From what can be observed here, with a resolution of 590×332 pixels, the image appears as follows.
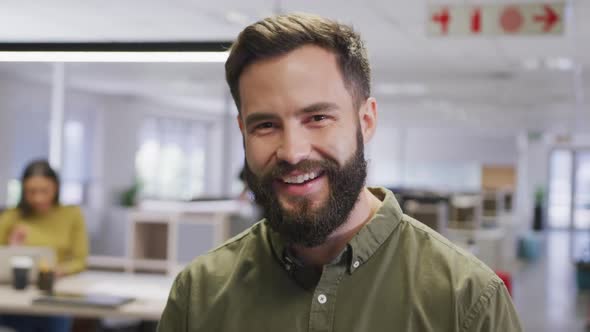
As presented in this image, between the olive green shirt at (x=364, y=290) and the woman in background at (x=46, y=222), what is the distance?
9.11 feet

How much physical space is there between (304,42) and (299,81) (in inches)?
2.6

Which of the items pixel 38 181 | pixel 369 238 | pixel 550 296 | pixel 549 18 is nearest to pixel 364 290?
pixel 369 238

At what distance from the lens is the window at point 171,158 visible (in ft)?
45.6

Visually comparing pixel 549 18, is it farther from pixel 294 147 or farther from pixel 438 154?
pixel 438 154

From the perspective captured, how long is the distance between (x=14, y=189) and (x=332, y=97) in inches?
408

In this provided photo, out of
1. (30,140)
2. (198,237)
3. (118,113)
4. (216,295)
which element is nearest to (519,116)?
(118,113)

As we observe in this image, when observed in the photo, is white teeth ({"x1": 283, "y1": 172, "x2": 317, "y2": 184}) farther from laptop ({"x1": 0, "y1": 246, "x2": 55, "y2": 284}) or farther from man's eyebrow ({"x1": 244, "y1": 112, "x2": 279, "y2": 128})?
laptop ({"x1": 0, "y1": 246, "x2": 55, "y2": 284})

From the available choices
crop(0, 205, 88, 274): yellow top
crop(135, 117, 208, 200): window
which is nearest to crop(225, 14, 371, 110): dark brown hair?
crop(0, 205, 88, 274): yellow top

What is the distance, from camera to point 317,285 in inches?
44.6

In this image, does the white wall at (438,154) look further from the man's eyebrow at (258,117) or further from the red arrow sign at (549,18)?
the man's eyebrow at (258,117)

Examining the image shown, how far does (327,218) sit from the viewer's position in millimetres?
1087

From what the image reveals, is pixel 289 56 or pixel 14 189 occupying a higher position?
pixel 289 56

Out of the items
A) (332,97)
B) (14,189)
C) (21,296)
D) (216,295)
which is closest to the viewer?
(332,97)

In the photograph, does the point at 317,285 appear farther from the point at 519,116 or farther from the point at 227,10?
the point at 519,116
